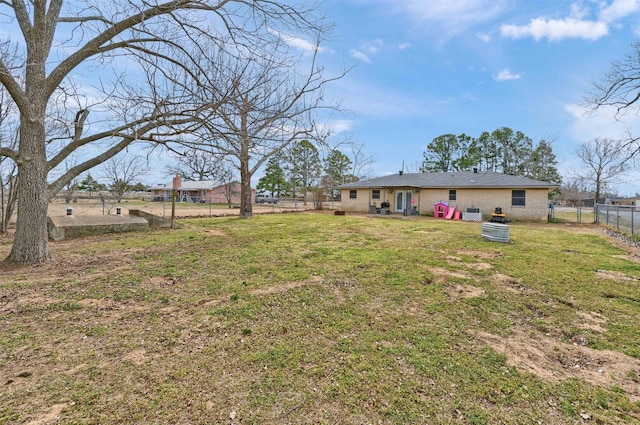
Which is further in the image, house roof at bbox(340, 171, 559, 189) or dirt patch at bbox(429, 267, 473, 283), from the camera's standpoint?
house roof at bbox(340, 171, 559, 189)

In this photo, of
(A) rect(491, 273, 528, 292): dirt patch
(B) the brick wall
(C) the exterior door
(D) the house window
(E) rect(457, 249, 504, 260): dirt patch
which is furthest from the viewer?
(C) the exterior door

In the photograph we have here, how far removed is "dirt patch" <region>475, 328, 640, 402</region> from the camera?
241cm

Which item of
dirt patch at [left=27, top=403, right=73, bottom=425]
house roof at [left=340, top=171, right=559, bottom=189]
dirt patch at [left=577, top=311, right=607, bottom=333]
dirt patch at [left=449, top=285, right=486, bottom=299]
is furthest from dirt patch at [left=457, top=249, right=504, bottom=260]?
house roof at [left=340, top=171, right=559, bottom=189]

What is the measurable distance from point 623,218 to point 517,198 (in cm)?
540

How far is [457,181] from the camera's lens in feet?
63.8

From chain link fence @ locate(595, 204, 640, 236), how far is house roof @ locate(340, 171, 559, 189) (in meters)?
2.70

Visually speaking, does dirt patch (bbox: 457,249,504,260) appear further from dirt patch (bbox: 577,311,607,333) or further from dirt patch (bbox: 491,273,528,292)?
dirt patch (bbox: 577,311,607,333)

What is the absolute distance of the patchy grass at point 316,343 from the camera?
2004mm

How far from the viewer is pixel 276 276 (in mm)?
4996

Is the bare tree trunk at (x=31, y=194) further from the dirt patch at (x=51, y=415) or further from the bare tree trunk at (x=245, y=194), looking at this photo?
the bare tree trunk at (x=245, y=194)

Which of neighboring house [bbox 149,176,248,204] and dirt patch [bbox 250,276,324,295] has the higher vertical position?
neighboring house [bbox 149,176,248,204]

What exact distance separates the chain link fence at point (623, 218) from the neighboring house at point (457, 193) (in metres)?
2.70

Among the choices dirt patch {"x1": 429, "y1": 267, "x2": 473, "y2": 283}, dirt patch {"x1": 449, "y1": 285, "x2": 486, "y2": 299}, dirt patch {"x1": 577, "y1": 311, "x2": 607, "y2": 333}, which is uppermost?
dirt patch {"x1": 429, "y1": 267, "x2": 473, "y2": 283}

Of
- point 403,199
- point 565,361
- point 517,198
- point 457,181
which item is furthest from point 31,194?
point 517,198
